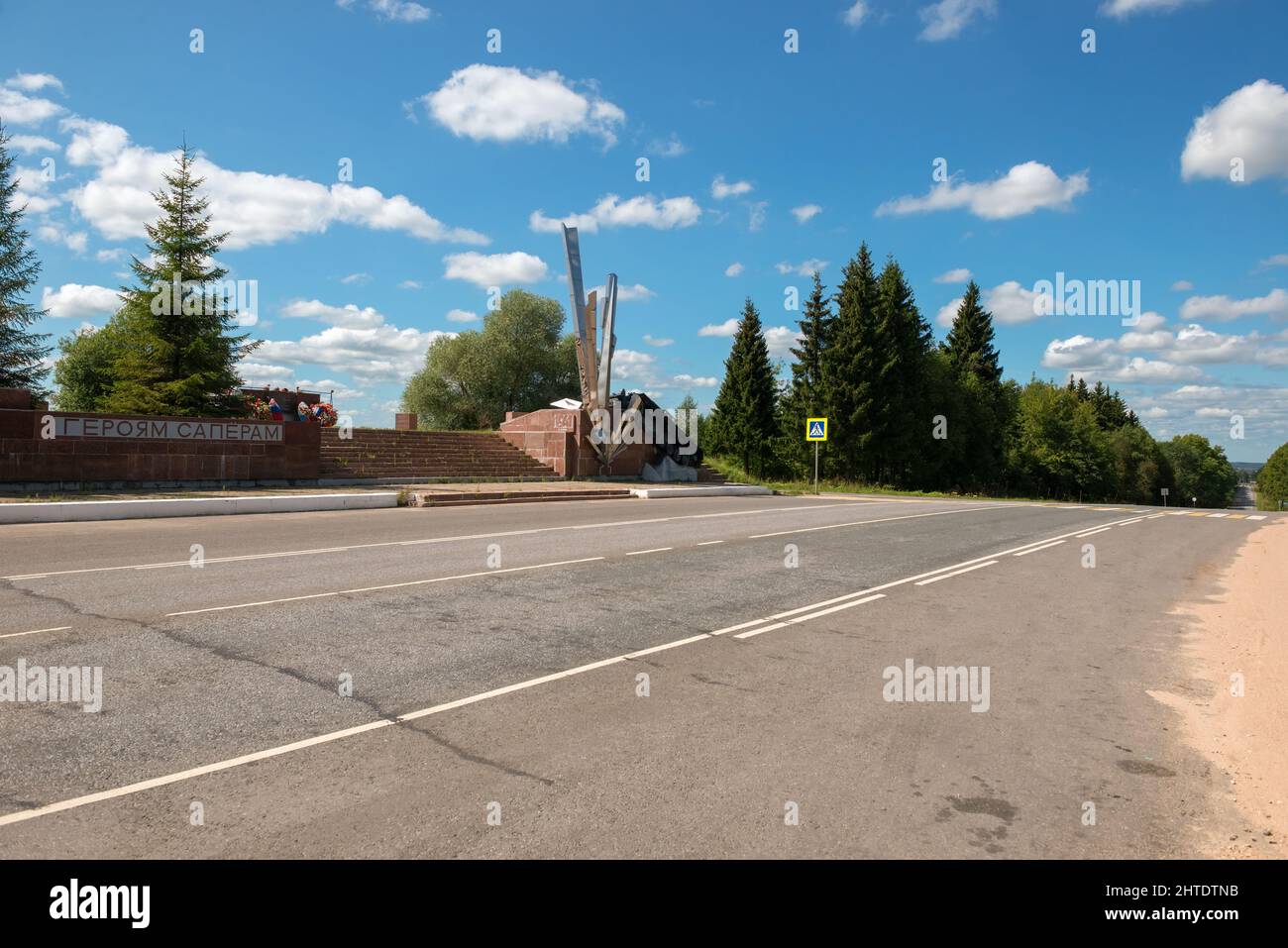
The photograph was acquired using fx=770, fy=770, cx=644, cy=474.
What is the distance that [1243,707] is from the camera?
590 cm

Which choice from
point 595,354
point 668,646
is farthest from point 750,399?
point 668,646

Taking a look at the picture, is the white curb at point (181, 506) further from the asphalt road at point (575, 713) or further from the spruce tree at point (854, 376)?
the spruce tree at point (854, 376)

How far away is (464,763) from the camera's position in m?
4.29

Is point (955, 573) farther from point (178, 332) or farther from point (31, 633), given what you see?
point (178, 332)

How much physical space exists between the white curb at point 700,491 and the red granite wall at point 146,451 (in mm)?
11663

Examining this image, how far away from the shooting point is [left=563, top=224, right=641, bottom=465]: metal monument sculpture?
32.6m

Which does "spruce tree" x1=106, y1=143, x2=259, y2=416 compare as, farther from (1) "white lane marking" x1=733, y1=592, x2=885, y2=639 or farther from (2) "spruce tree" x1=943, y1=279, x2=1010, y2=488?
(2) "spruce tree" x1=943, y1=279, x2=1010, y2=488

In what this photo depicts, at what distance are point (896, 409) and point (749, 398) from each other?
11.6 meters

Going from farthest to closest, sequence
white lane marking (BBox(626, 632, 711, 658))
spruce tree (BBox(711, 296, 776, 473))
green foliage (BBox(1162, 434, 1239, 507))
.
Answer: green foliage (BBox(1162, 434, 1239, 507)) < spruce tree (BBox(711, 296, 776, 473)) < white lane marking (BBox(626, 632, 711, 658))

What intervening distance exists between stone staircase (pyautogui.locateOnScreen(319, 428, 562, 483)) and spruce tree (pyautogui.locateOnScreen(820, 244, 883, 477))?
26.3 m

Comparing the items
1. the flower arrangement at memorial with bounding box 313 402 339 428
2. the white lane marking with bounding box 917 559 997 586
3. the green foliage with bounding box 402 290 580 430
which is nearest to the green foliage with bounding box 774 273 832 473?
the green foliage with bounding box 402 290 580 430

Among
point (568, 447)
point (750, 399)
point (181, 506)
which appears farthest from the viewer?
point (750, 399)

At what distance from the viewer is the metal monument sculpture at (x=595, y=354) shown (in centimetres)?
3256

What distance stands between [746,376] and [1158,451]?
283 feet
